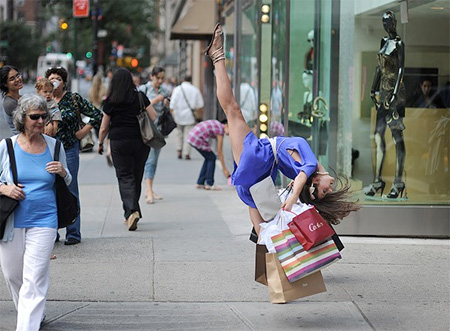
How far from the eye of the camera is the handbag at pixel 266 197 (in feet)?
19.4

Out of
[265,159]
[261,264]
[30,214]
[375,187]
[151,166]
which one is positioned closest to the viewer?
[30,214]

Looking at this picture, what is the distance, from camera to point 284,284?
224 inches

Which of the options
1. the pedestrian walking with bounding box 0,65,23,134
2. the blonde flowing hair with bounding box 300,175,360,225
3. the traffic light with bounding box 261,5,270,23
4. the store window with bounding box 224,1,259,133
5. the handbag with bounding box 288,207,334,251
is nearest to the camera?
the handbag with bounding box 288,207,334,251

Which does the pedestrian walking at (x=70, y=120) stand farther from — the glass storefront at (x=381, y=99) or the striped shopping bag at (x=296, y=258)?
the striped shopping bag at (x=296, y=258)

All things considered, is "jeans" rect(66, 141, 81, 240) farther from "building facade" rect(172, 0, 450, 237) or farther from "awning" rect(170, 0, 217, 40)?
"awning" rect(170, 0, 217, 40)

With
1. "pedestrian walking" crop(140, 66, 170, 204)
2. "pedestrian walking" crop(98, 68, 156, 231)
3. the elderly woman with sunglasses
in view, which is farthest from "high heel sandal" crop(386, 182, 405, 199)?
the elderly woman with sunglasses

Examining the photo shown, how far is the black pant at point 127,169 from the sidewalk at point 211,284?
32cm

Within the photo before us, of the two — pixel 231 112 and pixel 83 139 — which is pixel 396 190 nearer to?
pixel 83 139

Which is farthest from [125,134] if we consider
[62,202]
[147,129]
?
[62,202]

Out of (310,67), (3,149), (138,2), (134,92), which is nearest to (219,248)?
(134,92)

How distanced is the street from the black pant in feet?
1.07

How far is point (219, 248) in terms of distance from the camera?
8.45 meters

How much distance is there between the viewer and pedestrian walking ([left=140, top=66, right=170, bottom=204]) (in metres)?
11.6

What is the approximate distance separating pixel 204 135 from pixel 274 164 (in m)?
7.12
